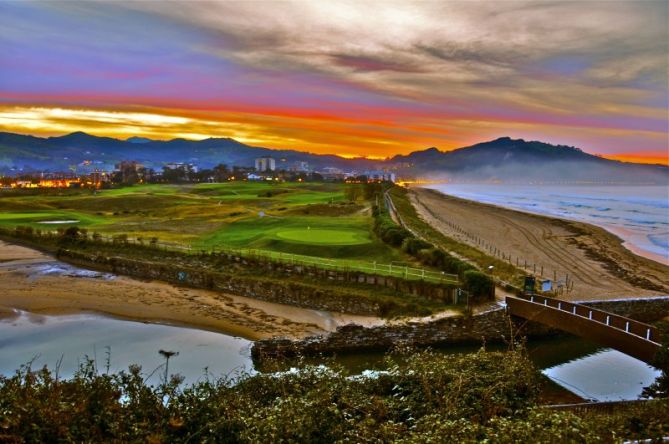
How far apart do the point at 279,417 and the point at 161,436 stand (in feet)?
7.06

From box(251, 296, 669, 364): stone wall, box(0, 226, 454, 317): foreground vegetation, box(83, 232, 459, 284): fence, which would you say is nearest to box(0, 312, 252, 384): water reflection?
box(251, 296, 669, 364): stone wall

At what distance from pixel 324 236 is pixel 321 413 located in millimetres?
33129

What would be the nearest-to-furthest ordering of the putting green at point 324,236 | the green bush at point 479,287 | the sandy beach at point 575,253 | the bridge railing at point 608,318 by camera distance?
the bridge railing at point 608,318 → the green bush at point 479,287 → the sandy beach at point 575,253 → the putting green at point 324,236

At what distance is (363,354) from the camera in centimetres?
2072

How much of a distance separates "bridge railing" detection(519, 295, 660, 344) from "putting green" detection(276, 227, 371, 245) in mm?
18076

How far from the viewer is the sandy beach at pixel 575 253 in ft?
102

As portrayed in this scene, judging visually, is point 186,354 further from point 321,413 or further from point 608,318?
point 608,318

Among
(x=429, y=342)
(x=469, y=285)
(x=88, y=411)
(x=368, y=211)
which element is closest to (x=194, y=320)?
(x=429, y=342)

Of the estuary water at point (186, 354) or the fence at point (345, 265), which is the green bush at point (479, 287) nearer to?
the fence at point (345, 265)

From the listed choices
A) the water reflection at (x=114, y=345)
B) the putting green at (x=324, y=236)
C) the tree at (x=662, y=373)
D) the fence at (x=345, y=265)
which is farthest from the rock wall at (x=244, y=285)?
the tree at (x=662, y=373)

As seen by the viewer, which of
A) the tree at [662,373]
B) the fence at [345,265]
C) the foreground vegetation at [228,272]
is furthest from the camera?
the fence at [345,265]

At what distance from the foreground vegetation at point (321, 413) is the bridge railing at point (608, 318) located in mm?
8687

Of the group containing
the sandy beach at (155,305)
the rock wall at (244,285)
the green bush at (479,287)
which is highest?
the green bush at (479,287)

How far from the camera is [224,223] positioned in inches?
2420
